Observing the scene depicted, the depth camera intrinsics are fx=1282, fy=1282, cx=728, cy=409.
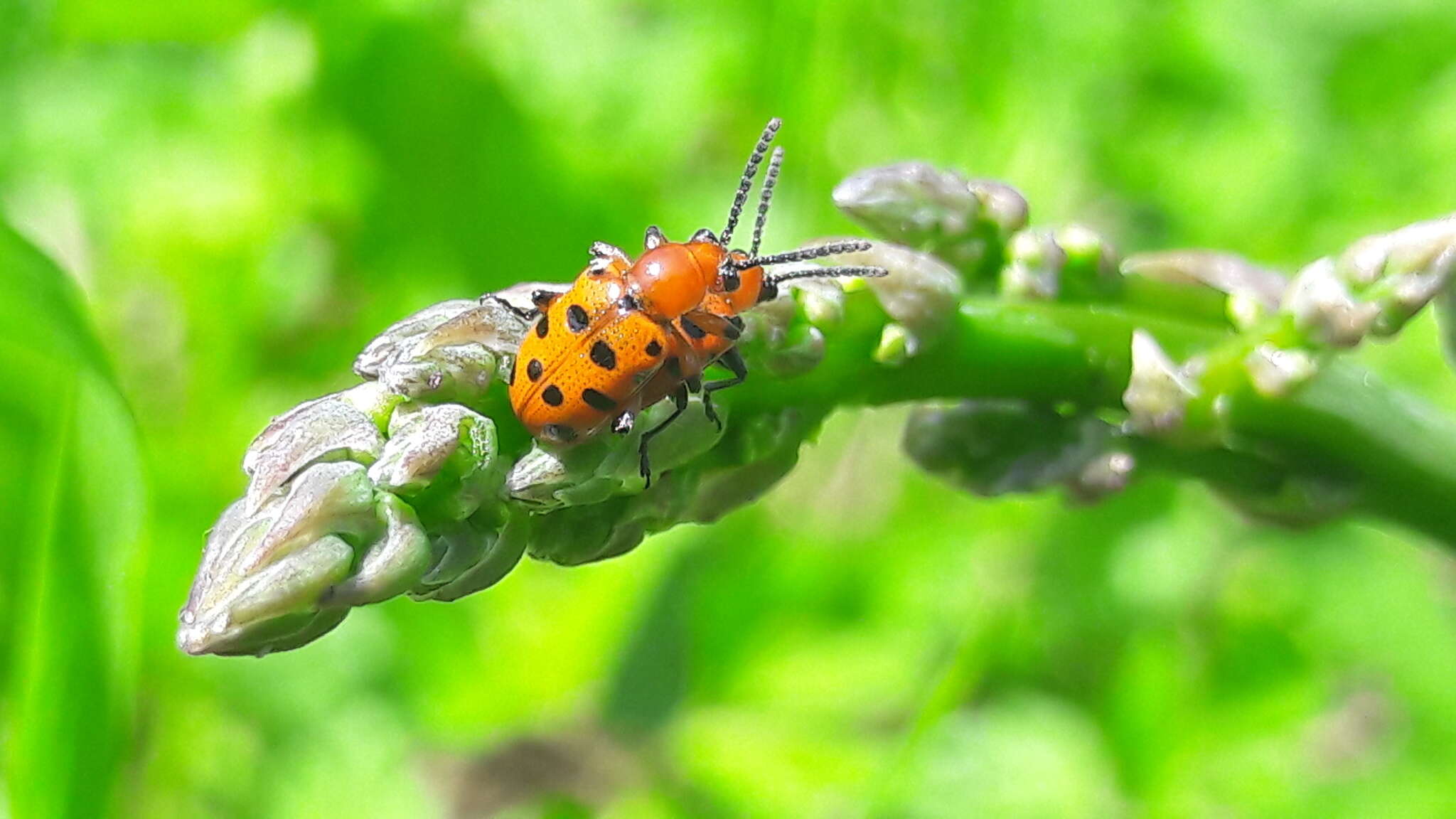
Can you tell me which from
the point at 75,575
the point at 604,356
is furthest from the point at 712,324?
the point at 75,575

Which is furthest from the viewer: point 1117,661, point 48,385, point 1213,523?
point 1213,523

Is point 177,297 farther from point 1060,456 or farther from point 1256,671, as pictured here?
point 1256,671

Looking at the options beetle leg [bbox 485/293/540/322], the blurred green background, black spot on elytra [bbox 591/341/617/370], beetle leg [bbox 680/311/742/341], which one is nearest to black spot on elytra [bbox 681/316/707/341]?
beetle leg [bbox 680/311/742/341]

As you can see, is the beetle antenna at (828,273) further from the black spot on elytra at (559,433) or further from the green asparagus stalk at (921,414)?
the black spot on elytra at (559,433)

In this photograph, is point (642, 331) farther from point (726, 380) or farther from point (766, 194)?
point (766, 194)

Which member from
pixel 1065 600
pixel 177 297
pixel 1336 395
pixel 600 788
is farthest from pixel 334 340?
pixel 1336 395

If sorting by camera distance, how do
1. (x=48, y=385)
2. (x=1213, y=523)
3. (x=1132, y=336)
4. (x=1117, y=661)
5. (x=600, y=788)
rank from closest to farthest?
(x=1132, y=336) → (x=48, y=385) → (x=600, y=788) → (x=1117, y=661) → (x=1213, y=523)
